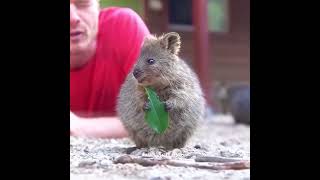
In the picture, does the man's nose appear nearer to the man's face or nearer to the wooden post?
the man's face

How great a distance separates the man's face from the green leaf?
1113 millimetres

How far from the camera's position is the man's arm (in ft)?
15.8

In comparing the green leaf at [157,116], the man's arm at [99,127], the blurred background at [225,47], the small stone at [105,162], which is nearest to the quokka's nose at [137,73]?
the green leaf at [157,116]

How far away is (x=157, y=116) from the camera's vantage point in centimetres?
329

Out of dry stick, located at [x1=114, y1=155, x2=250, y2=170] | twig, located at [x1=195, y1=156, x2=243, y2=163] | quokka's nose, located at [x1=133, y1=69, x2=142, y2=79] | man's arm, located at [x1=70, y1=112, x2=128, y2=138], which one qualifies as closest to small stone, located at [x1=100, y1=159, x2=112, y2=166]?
dry stick, located at [x1=114, y1=155, x2=250, y2=170]

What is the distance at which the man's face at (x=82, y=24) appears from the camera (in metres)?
4.33

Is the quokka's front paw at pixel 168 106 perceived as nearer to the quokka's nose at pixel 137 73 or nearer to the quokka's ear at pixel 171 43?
the quokka's nose at pixel 137 73

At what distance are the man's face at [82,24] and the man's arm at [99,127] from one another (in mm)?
562
